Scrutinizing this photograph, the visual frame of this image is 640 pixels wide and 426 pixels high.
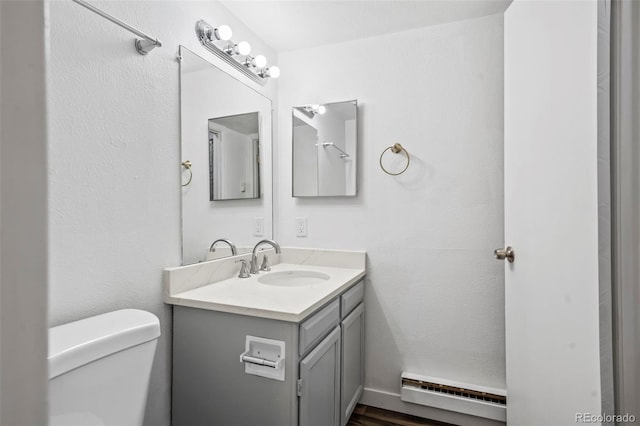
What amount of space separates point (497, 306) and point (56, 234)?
1926 mm

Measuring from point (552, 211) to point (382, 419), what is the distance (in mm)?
1454

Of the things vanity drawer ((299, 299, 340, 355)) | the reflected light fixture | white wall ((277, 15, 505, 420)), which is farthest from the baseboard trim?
the reflected light fixture

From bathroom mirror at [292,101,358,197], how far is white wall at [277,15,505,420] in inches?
2.5

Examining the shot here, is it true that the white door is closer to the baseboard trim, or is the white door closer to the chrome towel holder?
the baseboard trim

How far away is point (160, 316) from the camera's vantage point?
49.8 inches

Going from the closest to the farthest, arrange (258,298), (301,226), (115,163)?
(115,163) < (258,298) < (301,226)

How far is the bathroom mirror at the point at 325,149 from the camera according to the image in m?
1.98

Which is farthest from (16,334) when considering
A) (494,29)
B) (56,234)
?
(494,29)

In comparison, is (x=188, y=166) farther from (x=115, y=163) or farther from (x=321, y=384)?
(x=321, y=384)

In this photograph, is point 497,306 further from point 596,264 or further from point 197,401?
point 197,401

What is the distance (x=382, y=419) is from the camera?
1798 millimetres

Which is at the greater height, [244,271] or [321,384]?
[244,271]
